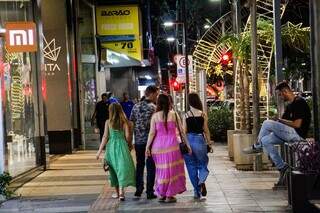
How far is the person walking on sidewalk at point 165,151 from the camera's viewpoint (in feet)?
33.4

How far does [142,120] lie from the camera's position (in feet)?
35.2

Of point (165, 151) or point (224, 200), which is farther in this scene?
point (224, 200)

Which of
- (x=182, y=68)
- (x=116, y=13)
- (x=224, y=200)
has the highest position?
(x=116, y=13)

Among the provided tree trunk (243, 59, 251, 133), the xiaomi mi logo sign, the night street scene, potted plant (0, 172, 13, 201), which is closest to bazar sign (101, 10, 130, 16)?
the night street scene

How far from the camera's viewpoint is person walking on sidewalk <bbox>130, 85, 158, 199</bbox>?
1066 cm

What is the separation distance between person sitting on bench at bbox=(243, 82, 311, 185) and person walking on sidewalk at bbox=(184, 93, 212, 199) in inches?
38.7

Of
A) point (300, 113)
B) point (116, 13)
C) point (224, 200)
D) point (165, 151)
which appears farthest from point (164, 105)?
point (116, 13)

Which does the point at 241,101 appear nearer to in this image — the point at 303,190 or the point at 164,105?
the point at 164,105

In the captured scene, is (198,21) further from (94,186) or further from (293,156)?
(293,156)

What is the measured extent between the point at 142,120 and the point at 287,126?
228 cm

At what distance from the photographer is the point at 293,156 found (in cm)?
891

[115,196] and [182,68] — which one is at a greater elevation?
[182,68]

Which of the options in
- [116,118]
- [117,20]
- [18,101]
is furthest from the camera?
[117,20]

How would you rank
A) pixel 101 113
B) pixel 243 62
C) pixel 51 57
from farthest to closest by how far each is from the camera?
pixel 51 57 → pixel 101 113 → pixel 243 62
